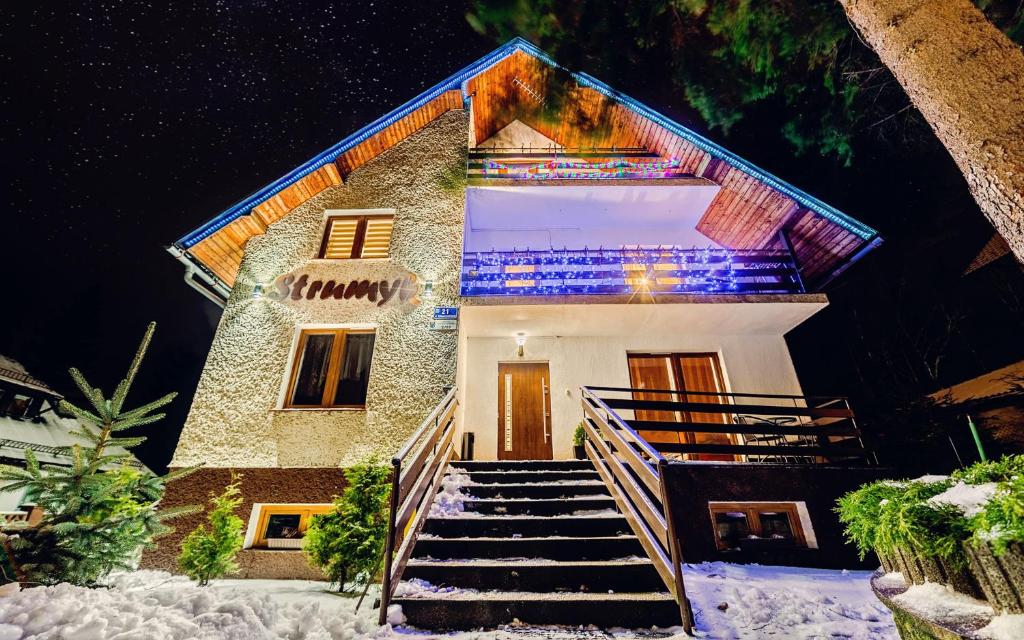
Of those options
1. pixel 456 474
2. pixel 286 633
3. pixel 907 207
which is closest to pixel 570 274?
pixel 456 474

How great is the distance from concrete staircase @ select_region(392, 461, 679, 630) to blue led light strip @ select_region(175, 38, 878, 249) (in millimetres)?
6728

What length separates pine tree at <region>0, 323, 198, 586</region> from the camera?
316 centimetres

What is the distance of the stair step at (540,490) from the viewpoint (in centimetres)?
523

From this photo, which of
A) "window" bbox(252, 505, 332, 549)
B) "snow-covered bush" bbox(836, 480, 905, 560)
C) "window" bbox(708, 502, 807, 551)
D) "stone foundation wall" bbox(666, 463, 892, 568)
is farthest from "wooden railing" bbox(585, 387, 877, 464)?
"window" bbox(252, 505, 332, 549)

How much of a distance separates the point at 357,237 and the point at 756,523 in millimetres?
9326

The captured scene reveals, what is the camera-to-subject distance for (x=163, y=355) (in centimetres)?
2708

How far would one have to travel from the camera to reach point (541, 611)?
10.9ft

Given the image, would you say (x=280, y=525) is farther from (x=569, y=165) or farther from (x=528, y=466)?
(x=569, y=165)

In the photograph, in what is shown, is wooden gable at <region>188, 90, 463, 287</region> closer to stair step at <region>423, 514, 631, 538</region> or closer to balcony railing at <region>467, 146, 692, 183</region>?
balcony railing at <region>467, 146, 692, 183</region>

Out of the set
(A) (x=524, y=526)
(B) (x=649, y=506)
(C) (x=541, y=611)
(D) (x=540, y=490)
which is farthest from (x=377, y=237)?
(C) (x=541, y=611)

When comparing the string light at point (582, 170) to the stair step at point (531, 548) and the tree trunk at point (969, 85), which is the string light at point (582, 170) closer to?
the tree trunk at point (969, 85)

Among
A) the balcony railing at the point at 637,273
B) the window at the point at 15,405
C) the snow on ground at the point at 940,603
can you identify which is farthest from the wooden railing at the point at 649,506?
the window at the point at 15,405

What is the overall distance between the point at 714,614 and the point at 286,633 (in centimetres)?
347

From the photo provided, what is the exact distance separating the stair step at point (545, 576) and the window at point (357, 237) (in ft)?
20.7
